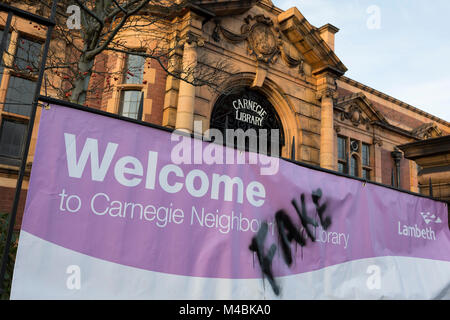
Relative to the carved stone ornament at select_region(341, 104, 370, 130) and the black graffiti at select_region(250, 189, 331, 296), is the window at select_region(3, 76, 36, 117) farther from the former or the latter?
the carved stone ornament at select_region(341, 104, 370, 130)

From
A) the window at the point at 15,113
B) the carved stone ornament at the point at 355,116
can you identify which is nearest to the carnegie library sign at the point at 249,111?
the carved stone ornament at the point at 355,116

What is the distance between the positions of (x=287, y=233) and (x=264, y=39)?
10.8 metres

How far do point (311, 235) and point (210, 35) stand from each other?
30.8 ft

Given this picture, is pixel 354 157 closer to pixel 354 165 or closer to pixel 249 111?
pixel 354 165

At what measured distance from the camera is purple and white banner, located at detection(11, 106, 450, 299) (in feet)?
9.36

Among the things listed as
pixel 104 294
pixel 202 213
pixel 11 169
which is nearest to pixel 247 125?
pixel 11 169

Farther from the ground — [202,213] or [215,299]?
[202,213]

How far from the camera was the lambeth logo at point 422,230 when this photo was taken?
5.04 meters

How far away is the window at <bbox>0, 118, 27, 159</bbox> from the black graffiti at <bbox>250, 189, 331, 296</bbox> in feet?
28.7

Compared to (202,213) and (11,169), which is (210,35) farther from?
(202,213)

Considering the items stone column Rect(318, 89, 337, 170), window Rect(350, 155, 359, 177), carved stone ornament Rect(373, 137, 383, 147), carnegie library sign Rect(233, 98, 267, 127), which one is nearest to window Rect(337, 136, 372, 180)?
window Rect(350, 155, 359, 177)

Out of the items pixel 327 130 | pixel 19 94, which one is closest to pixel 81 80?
pixel 19 94

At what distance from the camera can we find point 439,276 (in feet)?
17.0

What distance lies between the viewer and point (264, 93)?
531 inches
